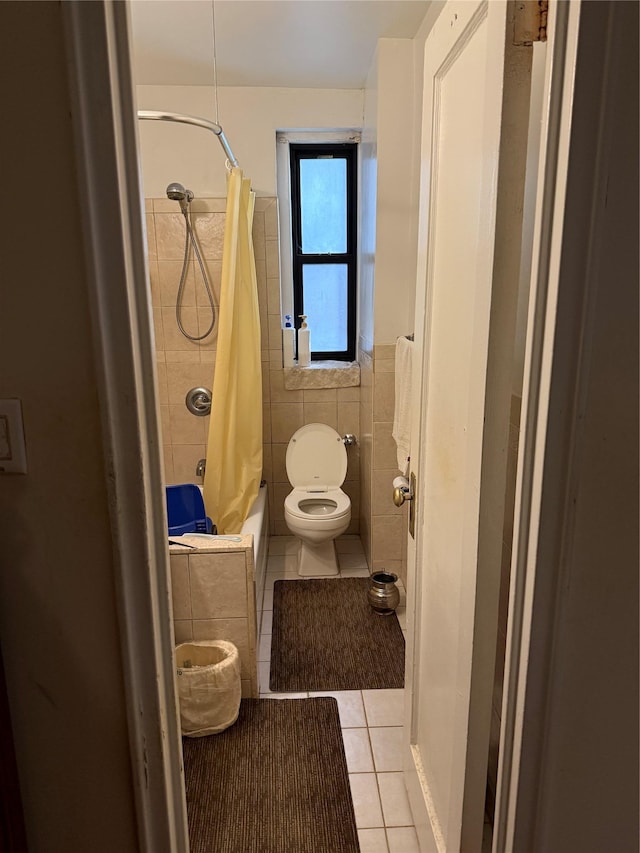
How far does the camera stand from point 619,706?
0.97 metres

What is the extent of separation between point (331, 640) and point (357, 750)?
0.63 meters

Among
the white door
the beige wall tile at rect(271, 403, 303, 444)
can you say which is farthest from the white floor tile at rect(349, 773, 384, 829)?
the beige wall tile at rect(271, 403, 303, 444)

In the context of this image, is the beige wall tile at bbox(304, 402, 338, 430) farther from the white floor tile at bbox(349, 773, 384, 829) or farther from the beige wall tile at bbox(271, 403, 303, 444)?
the white floor tile at bbox(349, 773, 384, 829)

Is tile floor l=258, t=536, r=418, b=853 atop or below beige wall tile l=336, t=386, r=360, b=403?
below

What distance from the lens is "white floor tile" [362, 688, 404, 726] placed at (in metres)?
2.04

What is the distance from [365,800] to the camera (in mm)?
1721

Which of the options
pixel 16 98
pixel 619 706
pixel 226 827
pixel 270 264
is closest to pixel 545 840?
pixel 619 706

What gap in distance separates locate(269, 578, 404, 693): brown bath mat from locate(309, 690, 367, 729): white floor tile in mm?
33

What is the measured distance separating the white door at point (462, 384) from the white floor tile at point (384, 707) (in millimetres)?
491

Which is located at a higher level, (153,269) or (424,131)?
(424,131)

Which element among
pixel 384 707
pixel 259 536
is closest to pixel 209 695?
pixel 384 707

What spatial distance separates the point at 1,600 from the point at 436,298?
1.06 meters

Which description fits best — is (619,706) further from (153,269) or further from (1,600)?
(153,269)

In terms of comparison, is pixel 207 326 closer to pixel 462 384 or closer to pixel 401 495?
Result: pixel 401 495
